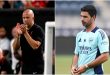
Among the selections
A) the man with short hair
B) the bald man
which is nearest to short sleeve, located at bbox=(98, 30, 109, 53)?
the man with short hair

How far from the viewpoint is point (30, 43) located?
3639 millimetres

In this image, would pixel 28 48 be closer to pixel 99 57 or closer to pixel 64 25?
pixel 99 57

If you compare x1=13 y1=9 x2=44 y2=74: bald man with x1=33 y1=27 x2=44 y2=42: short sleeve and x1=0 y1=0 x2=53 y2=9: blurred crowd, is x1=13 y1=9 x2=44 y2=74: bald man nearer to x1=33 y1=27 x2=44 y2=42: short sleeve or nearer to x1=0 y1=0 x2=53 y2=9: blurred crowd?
x1=33 y1=27 x2=44 y2=42: short sleeve

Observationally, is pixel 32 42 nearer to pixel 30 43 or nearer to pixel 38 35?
pixel 30 43

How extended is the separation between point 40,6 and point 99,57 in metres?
1.91

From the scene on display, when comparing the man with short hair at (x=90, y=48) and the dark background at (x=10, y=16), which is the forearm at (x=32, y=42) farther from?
the dark background at (x=10, y=16)

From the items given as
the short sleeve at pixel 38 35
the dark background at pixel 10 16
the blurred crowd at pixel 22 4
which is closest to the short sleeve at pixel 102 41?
the short sleeve at pixel 38 35

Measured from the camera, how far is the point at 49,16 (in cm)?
535

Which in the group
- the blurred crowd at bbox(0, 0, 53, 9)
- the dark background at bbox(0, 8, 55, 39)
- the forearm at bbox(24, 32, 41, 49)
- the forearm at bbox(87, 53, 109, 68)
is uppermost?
the blurred crowd at bbox(0, 0, 53, 9)

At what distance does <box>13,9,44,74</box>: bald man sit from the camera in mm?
3566

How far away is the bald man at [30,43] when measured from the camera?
140 inches

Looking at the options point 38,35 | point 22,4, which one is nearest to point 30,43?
point 38,35

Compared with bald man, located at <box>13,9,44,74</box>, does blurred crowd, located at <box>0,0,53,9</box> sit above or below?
above

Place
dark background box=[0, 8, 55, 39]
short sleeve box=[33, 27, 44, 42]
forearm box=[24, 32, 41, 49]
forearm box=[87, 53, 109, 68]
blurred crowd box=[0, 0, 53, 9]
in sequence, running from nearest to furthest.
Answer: forearm box=[87, 53, 109, 68], forearm box=[24, 32, 41, 49], short sleeve box=[33, 27, 44, 42], blurred crowd box=[0, 0, 53, 9], dark background box=[0, 8, 55, 39]
